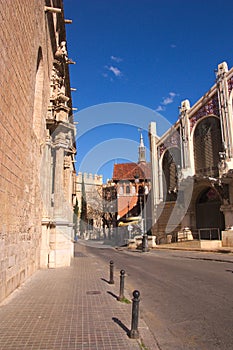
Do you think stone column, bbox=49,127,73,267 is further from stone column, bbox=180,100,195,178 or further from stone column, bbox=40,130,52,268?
stone column, bbox=180,100,195,178

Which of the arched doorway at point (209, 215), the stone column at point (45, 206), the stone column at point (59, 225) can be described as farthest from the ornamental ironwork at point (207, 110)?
the stone column at point (45, 206)

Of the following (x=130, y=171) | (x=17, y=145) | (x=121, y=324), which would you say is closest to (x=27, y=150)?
(x=17, y=145)

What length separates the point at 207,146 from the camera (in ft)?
89.5

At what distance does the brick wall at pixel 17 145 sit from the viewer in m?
6.38

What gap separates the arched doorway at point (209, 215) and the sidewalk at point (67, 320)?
1943 cm

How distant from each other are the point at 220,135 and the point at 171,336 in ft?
76.9

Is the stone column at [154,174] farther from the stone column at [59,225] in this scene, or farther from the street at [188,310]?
the street at [188,310]

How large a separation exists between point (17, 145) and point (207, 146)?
22460 mm

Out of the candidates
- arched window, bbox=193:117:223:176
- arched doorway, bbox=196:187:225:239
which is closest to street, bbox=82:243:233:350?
arched doorway, bbox=196:187:225:239

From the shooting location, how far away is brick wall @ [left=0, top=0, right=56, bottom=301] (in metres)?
6.38

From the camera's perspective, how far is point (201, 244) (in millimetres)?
22906

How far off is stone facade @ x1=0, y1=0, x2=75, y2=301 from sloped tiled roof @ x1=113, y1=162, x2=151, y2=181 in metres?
42.7

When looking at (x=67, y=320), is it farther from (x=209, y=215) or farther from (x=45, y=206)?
(x=209, y=215)

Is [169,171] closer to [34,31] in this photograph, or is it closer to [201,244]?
[201,244]
